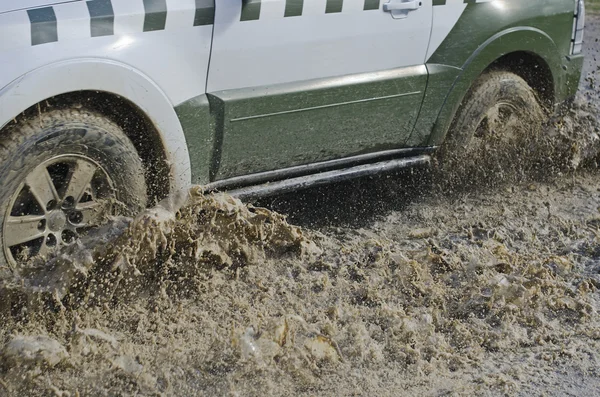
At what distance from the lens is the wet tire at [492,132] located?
218 inches

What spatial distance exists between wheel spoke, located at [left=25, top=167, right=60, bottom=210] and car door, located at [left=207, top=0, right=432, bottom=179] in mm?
810

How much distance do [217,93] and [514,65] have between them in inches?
92.8

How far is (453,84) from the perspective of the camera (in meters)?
5.21

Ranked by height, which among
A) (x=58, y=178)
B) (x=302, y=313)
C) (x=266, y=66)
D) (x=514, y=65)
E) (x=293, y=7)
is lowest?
(x=302, y=313)

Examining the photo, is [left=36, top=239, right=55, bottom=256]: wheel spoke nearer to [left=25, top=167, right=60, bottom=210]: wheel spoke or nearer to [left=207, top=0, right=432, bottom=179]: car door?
[left=25, top=167, right=60, bottom=210]: wheel spoke

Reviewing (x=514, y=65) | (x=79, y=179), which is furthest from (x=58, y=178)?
(x=514, y=65)

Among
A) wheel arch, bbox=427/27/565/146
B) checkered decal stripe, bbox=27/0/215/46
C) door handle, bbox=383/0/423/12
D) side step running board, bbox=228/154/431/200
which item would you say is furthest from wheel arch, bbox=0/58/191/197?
wheel arch, bbox=427/27/565/146

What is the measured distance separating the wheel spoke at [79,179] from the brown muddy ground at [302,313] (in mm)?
213

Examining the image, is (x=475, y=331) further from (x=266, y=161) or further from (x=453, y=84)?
(x=453, y=84)

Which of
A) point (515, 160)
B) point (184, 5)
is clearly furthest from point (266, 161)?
point (515, 160)

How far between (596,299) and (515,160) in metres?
1.78

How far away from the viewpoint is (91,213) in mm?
3986

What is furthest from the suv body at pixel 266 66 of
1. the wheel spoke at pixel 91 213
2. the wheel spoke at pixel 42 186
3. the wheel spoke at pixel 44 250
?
the wheel spoke at pixel 44 250

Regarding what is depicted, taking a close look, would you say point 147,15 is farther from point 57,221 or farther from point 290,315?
point 290,315
